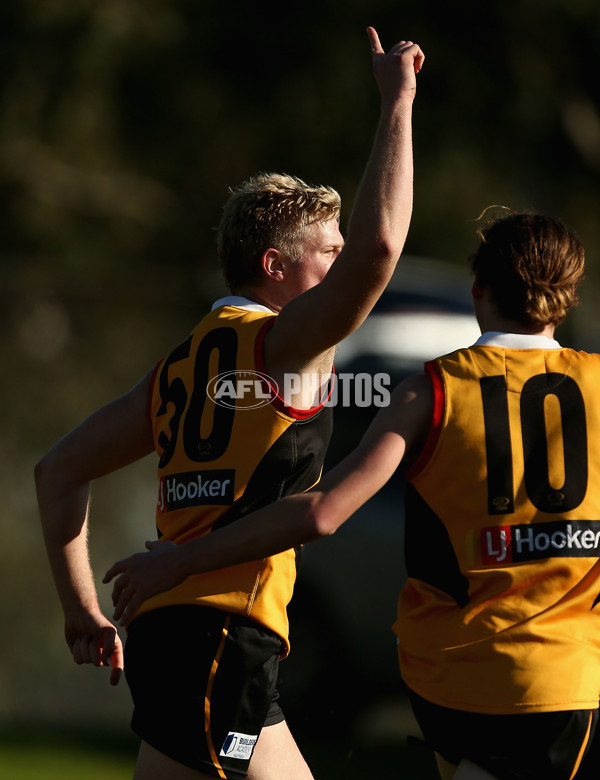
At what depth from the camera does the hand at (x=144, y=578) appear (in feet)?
7.27

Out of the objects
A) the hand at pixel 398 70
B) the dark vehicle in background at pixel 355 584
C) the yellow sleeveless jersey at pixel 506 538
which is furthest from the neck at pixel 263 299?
the dark vehicle in background at pixel 355 584

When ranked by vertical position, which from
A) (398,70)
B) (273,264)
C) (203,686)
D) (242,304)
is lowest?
(203,686)

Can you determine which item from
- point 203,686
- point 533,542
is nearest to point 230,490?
point 203,686

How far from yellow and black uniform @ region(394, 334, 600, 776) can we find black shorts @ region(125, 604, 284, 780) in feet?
1.07

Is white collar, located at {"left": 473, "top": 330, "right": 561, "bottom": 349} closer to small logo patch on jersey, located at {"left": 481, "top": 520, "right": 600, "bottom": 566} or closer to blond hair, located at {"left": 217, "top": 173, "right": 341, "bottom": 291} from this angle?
small logo patch on jersey, located at {"left": 481, "top": 520, "right": 600, "bottom": 566}

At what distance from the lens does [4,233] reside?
42.6 feet

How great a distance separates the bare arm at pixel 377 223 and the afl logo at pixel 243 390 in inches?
7.0

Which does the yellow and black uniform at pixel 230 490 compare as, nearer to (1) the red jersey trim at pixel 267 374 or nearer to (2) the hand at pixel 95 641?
(1) the red jersey trim at pixel 267 374

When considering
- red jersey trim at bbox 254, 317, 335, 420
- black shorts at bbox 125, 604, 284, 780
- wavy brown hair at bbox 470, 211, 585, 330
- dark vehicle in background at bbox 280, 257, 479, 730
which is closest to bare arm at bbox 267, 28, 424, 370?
red jersey trim at bbox 254, 317, 335, 420

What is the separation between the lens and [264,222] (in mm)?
2768

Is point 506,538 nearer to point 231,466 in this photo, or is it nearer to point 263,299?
point 231,466

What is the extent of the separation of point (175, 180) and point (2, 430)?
16.0 ft

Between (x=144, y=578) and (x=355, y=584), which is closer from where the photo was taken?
(x=144, y=578)

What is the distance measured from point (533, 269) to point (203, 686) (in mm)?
1102
